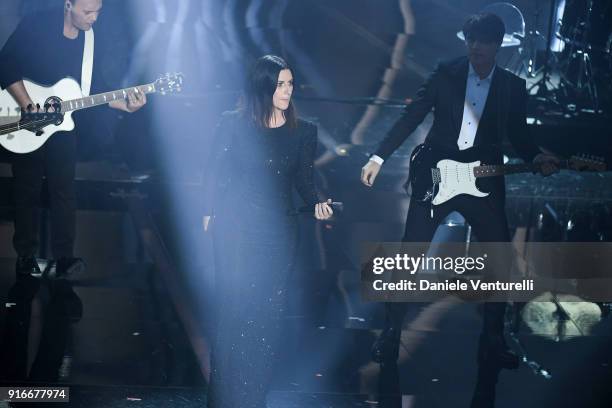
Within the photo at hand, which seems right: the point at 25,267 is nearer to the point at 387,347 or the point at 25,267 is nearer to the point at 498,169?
the point at 387,347

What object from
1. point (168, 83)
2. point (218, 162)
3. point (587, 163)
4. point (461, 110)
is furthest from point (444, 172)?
point (168, 83)

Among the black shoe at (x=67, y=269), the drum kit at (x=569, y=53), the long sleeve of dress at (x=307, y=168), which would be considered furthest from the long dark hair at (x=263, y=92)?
the drum kit at (x=569, y=53)

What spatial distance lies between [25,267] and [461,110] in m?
3.44

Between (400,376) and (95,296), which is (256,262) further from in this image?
(95,296)

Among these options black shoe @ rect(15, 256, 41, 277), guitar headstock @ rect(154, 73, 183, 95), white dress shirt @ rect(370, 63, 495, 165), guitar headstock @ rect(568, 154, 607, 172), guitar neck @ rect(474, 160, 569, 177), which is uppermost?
guitar headstock @ rect(154, 73, 183, 95)

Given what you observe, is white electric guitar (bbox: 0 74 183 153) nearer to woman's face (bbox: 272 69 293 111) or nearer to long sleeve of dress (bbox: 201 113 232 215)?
long sleeve of dress (bbox: 201 113 232 215)

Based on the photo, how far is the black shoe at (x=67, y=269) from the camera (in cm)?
722

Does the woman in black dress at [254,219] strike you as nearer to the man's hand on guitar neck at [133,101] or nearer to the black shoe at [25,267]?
the man's hand on guitar neck at [133,101]

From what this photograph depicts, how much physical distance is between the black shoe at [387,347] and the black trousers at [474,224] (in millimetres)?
45

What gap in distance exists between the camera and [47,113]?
7.11 m

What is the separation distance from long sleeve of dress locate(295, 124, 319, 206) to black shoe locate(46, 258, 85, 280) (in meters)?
2.65

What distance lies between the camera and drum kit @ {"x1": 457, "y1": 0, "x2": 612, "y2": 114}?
11.0 meters

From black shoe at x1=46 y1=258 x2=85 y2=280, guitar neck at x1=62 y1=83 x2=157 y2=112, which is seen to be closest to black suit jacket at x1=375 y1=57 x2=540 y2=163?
guitar neck at x1=62 y1=83 x2=157 y2=112

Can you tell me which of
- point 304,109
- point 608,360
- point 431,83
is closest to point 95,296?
point 431,83
